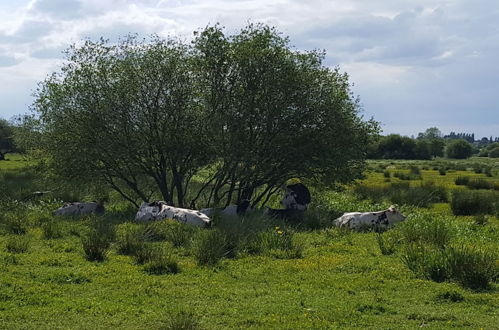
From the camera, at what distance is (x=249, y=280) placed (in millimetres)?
11359

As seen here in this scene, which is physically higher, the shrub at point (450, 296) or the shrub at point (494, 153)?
the shrub at point (494, 153)

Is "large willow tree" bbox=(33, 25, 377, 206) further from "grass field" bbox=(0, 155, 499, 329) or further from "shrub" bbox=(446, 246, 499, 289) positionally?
"shrub" bbox=(446, 246, 499, 289)

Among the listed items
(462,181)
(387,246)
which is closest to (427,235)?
(387,246)

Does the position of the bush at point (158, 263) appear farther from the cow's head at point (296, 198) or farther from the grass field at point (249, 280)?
the cow's head at point (296, 198)

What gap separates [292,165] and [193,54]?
6.17 metres

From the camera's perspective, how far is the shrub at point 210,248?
12.8m

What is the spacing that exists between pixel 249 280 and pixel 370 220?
29.0 ft

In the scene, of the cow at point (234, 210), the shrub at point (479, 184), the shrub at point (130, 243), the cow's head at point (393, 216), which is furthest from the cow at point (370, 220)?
the shrub at point (479, 184)

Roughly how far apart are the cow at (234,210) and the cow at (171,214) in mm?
1199

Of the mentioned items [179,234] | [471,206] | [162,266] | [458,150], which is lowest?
Answer: [162,266]

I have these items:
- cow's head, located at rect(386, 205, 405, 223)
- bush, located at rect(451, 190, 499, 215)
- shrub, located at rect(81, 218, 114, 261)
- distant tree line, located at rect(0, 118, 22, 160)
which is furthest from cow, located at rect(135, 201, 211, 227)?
distant tree line, located at rect(0, 118, 22, 160)

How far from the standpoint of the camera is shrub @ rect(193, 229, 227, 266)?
1282 centimetres

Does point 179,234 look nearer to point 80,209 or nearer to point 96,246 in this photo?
point 96,246

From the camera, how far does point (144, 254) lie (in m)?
13.0
